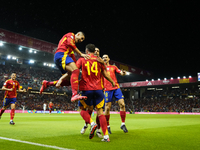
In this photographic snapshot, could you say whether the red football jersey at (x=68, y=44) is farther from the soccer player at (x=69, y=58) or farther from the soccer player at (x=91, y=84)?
the soccer player at (x=91, y=84)

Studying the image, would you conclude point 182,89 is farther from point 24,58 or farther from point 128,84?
point 24,58

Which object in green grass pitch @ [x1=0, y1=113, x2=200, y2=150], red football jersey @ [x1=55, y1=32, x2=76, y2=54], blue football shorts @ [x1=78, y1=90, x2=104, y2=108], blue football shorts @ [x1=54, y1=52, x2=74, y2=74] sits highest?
red football jersey @ [x1=55, y1=32, x2=76, y2=54]

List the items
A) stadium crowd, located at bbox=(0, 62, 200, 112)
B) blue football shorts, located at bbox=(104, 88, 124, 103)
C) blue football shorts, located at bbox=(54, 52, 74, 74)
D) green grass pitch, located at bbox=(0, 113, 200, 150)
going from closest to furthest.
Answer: green grass pitch, located at bbox=(0, 113, 200, 150), blue football shorts, located at bbox=(54, 52, 74, 74), blue football shorts, located at bbox=(104, 88, 124, 103), stadium crowd, located at bbox=(0, 62, 200, 112)

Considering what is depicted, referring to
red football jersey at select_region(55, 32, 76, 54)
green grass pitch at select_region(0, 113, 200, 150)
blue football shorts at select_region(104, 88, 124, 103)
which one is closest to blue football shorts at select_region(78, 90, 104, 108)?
green grass pitch at select_region(0, 113, 200, 150)

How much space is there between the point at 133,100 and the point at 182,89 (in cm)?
1501

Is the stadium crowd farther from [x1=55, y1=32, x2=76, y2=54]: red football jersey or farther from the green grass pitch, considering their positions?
[x1=55, y1=32, x2=76, y2=54]: red football jersey

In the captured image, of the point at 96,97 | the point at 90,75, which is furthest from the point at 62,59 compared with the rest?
the point at 96,97

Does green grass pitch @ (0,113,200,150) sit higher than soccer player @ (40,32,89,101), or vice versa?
soccer player @ (40,32,89,101)

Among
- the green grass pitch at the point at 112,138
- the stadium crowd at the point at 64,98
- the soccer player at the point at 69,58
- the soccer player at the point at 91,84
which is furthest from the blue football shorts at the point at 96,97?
the stadium crowd at the point at 64,98

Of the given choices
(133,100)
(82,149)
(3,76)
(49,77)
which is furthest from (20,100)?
(82,149)

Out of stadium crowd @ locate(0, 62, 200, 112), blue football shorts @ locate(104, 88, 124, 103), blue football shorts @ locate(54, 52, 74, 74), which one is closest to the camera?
blue football shorts @ locate(54, 52, 74, 74)

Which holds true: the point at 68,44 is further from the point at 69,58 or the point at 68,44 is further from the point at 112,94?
the point at 112,94

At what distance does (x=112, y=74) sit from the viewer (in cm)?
690

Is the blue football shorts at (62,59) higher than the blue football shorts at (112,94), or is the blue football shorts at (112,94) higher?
the blue football shorts at (62,59)
